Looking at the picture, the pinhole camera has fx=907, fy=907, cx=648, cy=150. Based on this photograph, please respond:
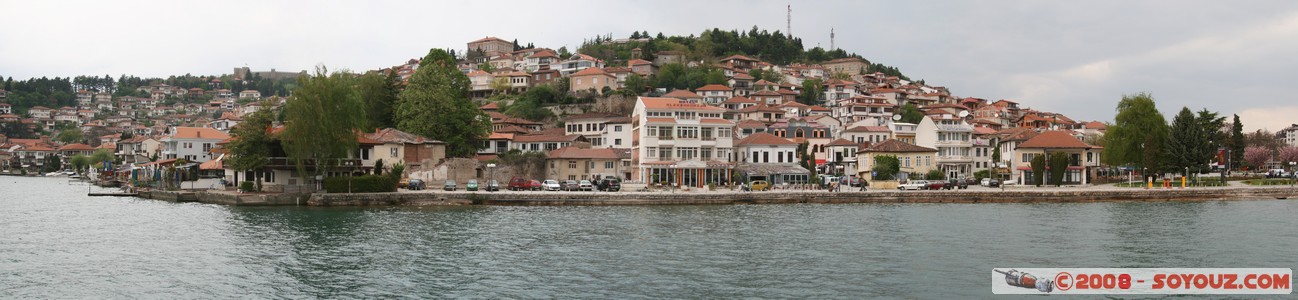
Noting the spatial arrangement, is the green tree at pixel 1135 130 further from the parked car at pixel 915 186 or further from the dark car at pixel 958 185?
the parked car at pixel 915 186

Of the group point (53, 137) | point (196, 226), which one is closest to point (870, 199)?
point (196, 226)

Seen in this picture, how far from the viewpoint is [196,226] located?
35.2m

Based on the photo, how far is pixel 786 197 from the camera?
165ft

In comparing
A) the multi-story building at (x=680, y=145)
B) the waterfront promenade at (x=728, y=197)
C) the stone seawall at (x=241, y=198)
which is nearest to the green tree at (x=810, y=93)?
the multi-story building at (x=680, y=145)

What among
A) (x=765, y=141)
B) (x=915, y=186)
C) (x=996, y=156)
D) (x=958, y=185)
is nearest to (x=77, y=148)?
(x=765, y=141)

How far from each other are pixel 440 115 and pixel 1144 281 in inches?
1957

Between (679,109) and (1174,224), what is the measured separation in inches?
1311

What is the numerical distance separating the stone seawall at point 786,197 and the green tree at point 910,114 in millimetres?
45666

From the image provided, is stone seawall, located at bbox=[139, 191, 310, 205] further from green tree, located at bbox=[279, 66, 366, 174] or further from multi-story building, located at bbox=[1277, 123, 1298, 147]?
multi-story building, located at bbox=[1277, 123, 1298, 147]

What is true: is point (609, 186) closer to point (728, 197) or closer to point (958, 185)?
point (728, 197)

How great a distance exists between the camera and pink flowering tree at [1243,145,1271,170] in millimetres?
92231

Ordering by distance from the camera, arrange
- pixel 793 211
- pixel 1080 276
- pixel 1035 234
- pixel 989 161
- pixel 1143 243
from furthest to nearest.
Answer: pixel 989 161, pixel 793 211, pixel 1035 234, pixel 1143 243, pixel 1080 276

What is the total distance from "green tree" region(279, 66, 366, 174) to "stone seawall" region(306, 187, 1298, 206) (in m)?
2.85

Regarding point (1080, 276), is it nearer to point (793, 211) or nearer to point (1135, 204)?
point (793, 211)
